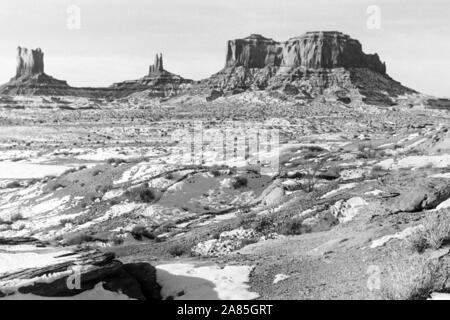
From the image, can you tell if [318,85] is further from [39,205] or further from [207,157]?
[39,205]

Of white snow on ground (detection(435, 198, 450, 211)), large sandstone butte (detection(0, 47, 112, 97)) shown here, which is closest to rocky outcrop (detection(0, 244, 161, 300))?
white snow on ground (detection(435, 198, 450, 211))

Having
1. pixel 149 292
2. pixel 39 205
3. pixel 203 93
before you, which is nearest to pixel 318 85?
pixel 203 93

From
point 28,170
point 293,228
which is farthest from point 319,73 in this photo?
point 293,228

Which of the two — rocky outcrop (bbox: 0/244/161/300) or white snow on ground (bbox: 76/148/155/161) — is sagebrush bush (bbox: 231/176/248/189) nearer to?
rocky outcrop (bbox: 0/244/161/300)

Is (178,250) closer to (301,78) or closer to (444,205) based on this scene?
(444,205)

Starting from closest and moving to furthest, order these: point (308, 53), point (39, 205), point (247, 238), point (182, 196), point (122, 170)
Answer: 1. point (247, 238)
2. point (182, 196)
3. point (39, 205)
4. point (122, 170)
5. point (308, 53)

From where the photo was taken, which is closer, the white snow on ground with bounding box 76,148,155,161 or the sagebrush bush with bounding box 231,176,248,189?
the sagebrush bush with bounding box 231,176,248,189

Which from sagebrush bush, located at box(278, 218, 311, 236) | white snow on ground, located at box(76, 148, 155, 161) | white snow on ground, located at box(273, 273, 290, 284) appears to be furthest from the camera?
white snow on ground, located at box(76, 148, 155, 161)
